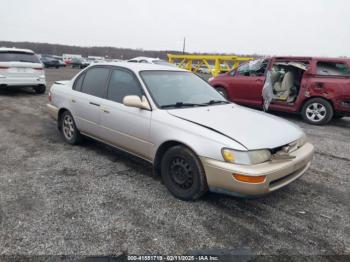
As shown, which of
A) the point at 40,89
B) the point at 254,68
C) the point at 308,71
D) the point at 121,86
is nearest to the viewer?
the point at 121,86

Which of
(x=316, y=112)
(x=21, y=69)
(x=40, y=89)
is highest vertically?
(x=21, y=69)

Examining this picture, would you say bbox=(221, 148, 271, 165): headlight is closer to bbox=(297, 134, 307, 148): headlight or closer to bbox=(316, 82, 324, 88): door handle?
bbox=(297, 134, 307, 148): headlight

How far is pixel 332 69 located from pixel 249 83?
216 centimetres

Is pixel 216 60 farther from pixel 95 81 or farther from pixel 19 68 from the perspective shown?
pixel 95 81

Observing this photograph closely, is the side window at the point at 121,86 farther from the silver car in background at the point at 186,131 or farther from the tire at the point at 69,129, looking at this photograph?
the tire at the point at 69,129

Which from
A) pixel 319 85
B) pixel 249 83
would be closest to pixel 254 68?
pixel 249 83

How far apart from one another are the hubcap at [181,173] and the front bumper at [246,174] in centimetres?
27

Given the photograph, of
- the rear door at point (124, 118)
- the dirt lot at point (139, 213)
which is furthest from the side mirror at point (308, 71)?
the rear door at point (124, 118)

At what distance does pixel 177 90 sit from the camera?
13.2 feet

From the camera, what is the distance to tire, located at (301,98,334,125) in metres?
7.57

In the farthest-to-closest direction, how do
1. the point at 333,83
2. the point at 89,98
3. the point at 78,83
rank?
the point at 333,83, the point at 78,83, the point at 89,98

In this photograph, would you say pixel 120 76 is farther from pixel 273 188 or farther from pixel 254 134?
pixel 273 188

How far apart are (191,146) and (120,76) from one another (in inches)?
69.7

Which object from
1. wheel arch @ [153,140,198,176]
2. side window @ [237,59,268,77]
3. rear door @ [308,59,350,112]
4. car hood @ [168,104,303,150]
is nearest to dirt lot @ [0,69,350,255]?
wheel arch @ [153,140,198,176]
